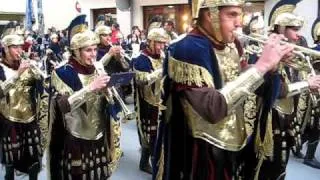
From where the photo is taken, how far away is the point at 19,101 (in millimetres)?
4289

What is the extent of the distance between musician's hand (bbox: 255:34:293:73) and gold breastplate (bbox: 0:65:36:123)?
274cm

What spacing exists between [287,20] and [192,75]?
189 cm

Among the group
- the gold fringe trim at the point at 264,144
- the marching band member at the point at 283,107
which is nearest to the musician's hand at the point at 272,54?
the gold fringe trim at the point at 264,144

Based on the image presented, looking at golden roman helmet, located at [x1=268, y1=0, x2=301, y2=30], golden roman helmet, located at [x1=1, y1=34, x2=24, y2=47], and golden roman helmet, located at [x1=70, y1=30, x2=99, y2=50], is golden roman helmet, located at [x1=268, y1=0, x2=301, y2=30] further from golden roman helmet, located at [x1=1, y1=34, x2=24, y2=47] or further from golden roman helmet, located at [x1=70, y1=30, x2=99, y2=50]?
golden roman helmet, located at [x1=1, y1=34, x2=24, y2=47]

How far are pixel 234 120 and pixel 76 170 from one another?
1.63 metres

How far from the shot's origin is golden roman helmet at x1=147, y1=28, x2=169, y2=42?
5.09 meters

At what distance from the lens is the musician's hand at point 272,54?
2.05 meters

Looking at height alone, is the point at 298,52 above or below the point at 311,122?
above

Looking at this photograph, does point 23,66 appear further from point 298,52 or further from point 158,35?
point 298,52

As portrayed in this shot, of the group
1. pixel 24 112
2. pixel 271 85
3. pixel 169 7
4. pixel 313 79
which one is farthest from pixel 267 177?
pixel 169 7

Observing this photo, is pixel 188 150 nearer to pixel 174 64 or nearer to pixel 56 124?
pixel 174 64

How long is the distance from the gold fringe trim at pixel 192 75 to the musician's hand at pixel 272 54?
23 centimetres

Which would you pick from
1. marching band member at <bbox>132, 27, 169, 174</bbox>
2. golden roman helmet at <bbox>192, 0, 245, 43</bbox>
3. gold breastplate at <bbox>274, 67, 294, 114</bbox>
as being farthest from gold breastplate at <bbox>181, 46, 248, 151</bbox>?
marching band member at <bbox>132, 27, 169, 174</bbox>

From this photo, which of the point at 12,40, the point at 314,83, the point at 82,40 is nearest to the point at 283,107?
the point at 314,83
